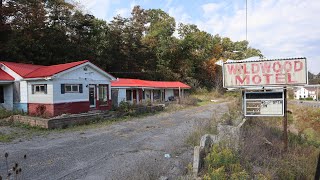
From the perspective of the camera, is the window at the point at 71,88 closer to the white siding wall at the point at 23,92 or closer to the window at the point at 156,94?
the white siding wall at the point at 23,92

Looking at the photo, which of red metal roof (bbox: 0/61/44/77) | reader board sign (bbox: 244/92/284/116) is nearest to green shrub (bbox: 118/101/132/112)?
red metal roof (bbox: 0/61/44/77)

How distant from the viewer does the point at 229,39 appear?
72812 millimetres

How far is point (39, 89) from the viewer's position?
1886 centimetres

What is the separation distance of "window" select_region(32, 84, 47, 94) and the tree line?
33.0ft

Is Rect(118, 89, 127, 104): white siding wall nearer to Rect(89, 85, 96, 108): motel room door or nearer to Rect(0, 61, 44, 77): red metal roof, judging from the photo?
Rect(89, 85, 96, 108): motel room door

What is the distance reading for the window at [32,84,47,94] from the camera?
726 inches

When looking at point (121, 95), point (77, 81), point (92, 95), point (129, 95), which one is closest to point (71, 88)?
point (77, 81)

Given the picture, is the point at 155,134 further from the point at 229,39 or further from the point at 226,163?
the point at 229,39

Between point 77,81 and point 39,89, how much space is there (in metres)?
2.52

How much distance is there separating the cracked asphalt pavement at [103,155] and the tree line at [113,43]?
18.8 m

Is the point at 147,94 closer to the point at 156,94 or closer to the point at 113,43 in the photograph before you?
the point at 156,94

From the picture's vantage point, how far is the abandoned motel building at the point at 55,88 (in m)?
18.1

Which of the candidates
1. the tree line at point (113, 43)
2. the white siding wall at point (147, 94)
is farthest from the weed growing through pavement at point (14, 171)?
the white siding wall at point (147, 94)

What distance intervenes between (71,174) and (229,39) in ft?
231
